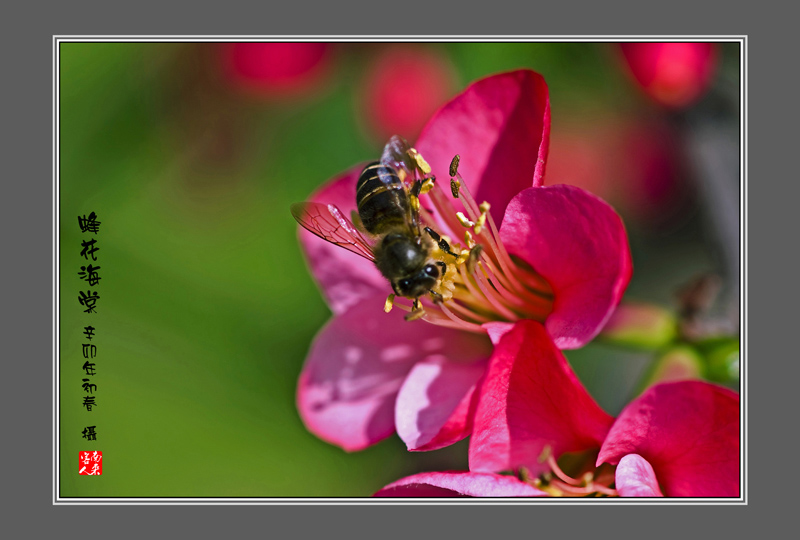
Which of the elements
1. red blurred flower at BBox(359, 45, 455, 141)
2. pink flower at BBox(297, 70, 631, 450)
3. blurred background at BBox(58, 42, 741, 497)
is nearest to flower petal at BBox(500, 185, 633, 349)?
pink flower at BBox(297, 70, 631, 450)

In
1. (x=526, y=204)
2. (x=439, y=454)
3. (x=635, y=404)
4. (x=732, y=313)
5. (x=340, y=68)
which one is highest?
(x=340, y=68)

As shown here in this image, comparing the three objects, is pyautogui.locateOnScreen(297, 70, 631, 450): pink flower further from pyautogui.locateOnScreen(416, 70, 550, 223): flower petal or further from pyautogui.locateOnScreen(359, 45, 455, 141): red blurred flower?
pyautogui.locateOnScreen(359, 45, 455, 141): red blurred flower

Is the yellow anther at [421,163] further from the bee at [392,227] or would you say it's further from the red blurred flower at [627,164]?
the red blurred flower at [627,164]

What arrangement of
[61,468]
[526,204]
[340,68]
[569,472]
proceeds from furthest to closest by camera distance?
[340,68] < [61,468] < [569,472] < [526,204]

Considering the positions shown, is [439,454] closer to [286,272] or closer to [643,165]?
[286,272]

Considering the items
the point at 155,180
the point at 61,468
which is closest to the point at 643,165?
the point at 155,180

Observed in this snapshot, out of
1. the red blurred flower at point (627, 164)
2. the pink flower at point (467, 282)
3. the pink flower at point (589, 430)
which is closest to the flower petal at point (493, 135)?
the pink flower at point (467, 282)

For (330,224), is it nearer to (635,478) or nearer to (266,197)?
(635,478)
